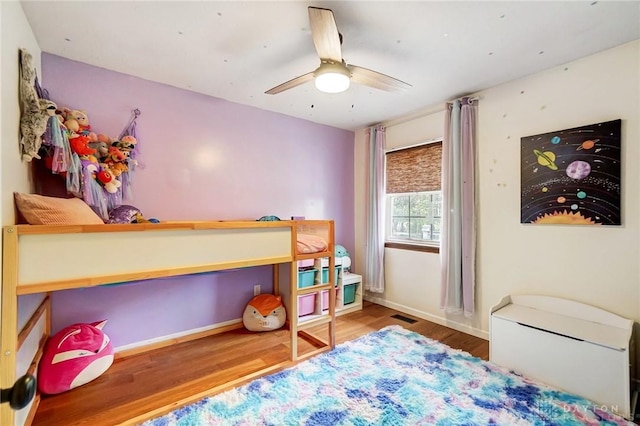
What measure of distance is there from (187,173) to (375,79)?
184cm

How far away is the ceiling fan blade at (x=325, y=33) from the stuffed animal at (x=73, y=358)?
2502 millimetres

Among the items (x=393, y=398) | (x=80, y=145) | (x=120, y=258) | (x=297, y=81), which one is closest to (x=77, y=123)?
(x=80, y=145)

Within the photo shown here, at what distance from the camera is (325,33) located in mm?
1554

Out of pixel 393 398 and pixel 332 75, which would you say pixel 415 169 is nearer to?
pixel 332 75

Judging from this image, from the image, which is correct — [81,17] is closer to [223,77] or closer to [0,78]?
[0,78]

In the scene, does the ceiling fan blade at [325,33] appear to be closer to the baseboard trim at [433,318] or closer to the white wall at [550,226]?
the white wall at [550,226]

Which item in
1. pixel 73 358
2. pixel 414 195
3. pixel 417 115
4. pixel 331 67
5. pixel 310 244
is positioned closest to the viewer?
Answer: pixel 331 67

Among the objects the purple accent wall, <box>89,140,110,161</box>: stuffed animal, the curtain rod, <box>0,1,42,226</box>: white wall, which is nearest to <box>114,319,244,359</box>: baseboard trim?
the purple accent wall

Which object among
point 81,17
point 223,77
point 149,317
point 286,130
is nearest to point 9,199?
point 81,17

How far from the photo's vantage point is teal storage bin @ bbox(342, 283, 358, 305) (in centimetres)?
345

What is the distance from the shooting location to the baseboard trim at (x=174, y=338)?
7.75 feet

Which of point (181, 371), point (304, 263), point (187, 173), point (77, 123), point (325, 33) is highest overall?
point (325, 33)

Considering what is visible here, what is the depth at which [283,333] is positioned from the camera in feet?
9.21

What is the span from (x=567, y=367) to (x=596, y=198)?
119 centimetres
